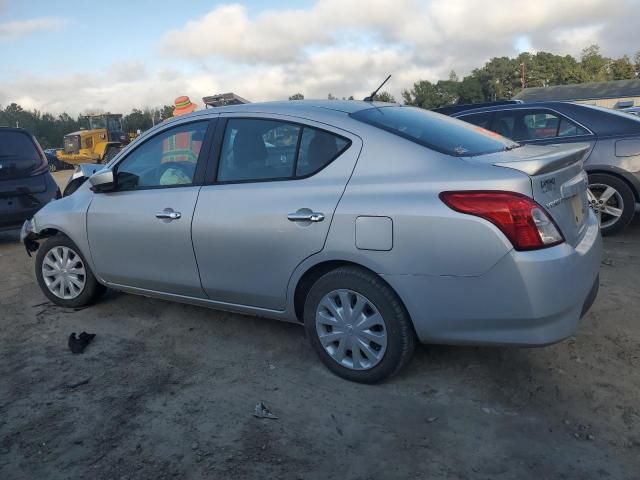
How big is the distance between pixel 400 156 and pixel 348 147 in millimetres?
334

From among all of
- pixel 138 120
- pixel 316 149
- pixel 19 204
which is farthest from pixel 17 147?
pixel 138 120

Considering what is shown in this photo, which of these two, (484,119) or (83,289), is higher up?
(484,119)

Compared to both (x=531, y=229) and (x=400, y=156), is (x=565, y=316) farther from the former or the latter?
(x=400, y=156)

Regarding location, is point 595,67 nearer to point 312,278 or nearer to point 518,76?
point 518,76

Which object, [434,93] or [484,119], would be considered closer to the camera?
[484,119]

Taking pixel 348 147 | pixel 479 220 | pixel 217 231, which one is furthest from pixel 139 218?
pixel 479 220

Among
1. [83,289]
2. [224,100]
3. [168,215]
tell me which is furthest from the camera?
[224,100]

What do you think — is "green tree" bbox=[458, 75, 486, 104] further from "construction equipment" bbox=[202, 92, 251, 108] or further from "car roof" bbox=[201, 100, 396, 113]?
"car roof" bbox=[201, 100, 396, 113]

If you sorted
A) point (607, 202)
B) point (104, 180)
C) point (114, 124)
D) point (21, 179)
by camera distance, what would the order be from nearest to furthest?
point (104, 180)
point (607, 202)
point (21, 179)
point (114, 124)

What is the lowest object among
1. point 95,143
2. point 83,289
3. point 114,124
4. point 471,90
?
point 83,289

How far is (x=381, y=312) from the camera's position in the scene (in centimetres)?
304

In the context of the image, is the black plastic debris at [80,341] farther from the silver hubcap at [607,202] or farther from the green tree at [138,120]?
the green tree at [138,120]

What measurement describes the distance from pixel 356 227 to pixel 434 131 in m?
0.87

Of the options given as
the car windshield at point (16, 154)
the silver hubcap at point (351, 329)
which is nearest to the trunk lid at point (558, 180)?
the silver hubcap at point (351, 329)
